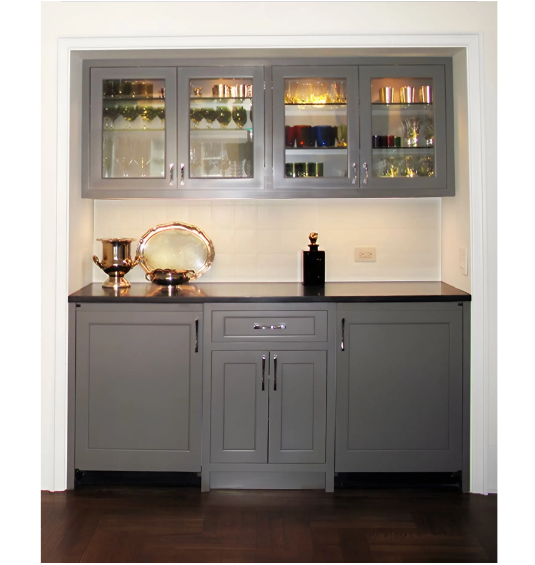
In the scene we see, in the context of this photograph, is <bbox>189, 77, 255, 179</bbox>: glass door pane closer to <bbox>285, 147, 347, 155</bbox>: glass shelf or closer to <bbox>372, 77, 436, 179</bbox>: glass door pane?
<bbox>285, 147, 347, 155</bbox>: glass shelf

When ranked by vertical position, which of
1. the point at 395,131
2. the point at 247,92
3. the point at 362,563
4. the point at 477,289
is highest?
the point at 247,92

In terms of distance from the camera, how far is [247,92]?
3262 millimetres

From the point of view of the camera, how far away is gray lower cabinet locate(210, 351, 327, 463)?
3.03 m

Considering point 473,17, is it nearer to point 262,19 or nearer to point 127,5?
point 262,19

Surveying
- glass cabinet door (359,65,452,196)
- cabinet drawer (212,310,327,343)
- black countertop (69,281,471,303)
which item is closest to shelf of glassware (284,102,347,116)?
glass cabinet door (359,65,452,196)

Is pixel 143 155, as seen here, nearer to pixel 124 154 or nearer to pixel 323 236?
pixel 124 154

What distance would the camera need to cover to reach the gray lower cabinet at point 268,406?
3027 mm

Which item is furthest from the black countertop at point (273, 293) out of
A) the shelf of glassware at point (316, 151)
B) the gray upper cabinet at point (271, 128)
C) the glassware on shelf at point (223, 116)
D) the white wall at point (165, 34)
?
the glassware on shelf at point (223, 116)

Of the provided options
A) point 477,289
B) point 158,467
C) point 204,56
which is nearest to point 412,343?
point 477,289

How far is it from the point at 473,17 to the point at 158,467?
2594 millimetres

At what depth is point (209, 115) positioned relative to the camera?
10.8ft

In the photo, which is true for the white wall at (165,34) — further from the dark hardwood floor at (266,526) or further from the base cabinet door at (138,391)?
the dark hardwood floor at (266,526)

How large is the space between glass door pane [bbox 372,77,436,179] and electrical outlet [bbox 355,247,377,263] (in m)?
0.51

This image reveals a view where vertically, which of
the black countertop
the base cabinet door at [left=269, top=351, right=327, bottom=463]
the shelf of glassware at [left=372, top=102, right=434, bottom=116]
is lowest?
the base cabinet door at [left=269, top=351, right=327, bottom=463]
